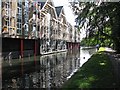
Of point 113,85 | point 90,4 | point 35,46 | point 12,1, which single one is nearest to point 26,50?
point 35,46

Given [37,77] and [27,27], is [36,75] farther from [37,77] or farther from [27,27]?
[27,27]

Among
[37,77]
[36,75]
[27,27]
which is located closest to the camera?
[37,77]

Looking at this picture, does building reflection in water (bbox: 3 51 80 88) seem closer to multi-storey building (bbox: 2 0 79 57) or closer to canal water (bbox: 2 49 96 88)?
canal water (bbox: 2 49 96 88)

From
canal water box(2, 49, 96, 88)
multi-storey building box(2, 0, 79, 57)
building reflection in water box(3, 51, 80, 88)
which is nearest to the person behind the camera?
building reflection in water box(3, 51, 80, 88)

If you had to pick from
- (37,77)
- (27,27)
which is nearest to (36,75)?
(37,77)

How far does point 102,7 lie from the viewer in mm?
15148

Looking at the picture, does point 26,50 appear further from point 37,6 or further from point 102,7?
point 102,7

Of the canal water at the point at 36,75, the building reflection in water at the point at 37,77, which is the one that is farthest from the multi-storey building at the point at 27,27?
the building reflection in water at the point at 37,77

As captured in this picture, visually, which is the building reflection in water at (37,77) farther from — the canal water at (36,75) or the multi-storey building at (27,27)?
the multi-storey building at (27,27)

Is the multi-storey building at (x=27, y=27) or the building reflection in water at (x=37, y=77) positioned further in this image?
the multi-storey building at (x=27, y=27)

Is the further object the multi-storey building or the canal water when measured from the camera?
the multi-storey building

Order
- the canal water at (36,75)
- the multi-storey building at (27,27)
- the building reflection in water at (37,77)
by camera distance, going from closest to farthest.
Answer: the building reflection in water at (37,77), the canal water at (36,75), the multi-storey building at (27,27)

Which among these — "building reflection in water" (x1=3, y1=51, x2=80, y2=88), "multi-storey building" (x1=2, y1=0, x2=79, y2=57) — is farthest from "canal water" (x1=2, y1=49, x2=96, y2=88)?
"multi-storey building" (x1=2, y1=0, x2=79, y2=57)

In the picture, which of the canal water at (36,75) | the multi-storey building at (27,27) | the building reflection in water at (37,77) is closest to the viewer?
the building reflection in water at (37,77)
